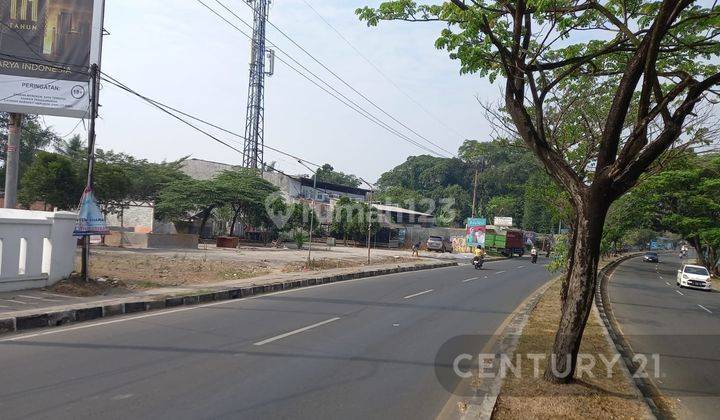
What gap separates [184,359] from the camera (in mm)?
7531

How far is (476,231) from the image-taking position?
5125 centimetres

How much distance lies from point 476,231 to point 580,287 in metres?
45.7

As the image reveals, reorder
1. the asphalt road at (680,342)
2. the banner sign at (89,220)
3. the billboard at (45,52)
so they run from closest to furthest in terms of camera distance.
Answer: the asphalt road at (680,342), the banner sign at (89,220), the billboard at (45,52)

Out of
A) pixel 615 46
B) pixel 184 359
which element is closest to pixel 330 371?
pixel 184 359

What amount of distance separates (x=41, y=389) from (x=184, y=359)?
6.20 feet

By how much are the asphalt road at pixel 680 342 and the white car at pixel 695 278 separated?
6582 mm

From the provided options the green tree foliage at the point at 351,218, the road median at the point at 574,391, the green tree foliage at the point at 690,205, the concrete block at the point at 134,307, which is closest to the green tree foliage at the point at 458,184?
the green tree foliage at the point at 351,218

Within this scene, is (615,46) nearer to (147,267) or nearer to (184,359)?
(184,359)

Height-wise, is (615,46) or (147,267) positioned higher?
(615,46)

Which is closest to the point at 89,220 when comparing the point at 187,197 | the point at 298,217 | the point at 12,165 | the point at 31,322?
the point at 31,322

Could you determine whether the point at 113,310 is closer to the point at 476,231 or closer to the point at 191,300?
the point at 191,300

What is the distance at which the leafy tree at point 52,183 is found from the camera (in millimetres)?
30938

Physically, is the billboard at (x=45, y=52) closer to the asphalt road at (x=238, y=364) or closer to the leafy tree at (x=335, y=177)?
the asphalt road at (x=238, y=364)

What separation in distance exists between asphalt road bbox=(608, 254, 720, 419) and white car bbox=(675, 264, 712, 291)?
21.6 feet
